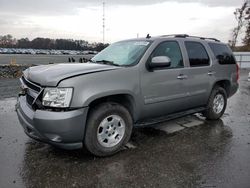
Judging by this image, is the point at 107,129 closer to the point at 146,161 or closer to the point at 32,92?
the point at 146,161

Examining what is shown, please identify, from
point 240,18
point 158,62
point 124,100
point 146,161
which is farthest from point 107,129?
point 240,18

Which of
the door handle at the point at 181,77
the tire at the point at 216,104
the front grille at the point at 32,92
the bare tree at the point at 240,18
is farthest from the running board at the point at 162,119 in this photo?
the bare tree at the point at 240,18

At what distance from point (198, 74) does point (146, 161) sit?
2.29 metres

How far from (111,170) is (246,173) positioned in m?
1.85

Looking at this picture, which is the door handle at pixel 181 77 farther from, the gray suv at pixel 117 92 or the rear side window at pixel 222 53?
the rear side window at pixel 222 53

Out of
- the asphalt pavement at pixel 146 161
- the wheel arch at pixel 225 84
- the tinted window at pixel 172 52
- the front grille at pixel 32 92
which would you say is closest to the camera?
the asphalt pavement at pixel 146 161

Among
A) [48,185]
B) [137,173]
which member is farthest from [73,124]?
[137,173]

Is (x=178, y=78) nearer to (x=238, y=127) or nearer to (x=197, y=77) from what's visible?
(x=197, y=77)

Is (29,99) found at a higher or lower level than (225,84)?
higher

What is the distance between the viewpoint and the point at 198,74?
5.13 m

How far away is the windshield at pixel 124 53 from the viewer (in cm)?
428

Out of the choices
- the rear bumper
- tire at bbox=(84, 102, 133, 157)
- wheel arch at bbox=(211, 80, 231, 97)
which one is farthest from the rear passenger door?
the rear bumper

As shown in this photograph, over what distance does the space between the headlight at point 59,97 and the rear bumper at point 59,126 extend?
0.37 ft

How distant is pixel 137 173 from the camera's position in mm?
3408
